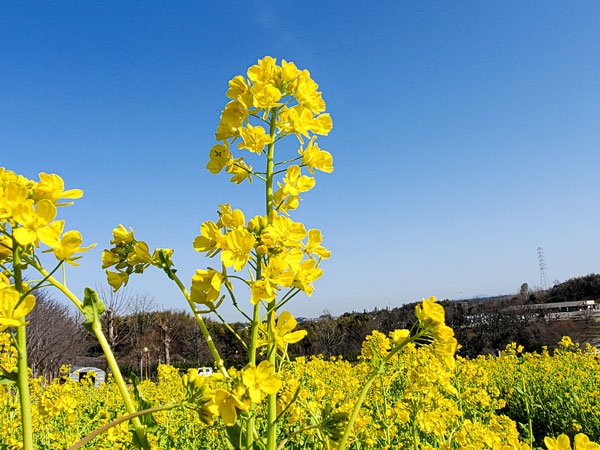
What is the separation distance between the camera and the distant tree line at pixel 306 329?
18.0m

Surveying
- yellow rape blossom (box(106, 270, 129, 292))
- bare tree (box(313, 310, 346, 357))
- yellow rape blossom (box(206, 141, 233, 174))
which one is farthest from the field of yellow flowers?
bare tree (box(313, 310, 346, 357))

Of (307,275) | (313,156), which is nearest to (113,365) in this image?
(307,275)

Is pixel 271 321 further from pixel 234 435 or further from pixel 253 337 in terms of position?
pixel 234 435

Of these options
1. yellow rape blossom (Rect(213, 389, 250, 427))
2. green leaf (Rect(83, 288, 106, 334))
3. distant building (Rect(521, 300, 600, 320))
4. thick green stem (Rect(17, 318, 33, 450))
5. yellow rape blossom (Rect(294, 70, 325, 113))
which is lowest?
distant building (Rect(521, 300, 600, 320))

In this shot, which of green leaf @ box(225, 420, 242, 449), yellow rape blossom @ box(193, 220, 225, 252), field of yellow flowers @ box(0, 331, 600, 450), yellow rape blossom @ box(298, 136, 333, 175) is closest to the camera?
green leaf @ box(225, 420, 242, 449)

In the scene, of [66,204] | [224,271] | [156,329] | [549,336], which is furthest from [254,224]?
[156,329]

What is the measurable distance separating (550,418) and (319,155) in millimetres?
7202

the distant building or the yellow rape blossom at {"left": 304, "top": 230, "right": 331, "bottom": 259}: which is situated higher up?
the yellow rape blossom at {"left": 304, "top": 230, "right": 331, "bottom": 259}

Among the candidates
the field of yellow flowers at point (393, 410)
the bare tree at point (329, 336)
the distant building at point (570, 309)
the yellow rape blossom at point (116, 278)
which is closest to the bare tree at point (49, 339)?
the field of yellow flowers at point (393, 410)

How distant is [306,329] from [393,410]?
10443 millimetres

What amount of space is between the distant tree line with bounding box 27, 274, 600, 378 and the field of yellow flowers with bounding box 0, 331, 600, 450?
9.75m

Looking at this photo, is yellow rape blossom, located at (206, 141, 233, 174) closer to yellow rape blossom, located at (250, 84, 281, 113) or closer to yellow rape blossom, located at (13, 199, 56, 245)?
yellow rape blossom, located at (250, 84, 281, 113)

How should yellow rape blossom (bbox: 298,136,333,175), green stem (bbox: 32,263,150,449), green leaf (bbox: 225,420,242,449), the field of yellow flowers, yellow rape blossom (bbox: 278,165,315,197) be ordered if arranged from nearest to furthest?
green stem (bbox: 32,263,150,449), green leaf (bbox: 225,420,242,449), yellow rape blossom (bbox: 278,165,315,197), yellow rape blossom (bbox: 298,136,333,175), the field of yellow flowers

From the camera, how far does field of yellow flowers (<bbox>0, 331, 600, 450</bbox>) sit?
221 cm
